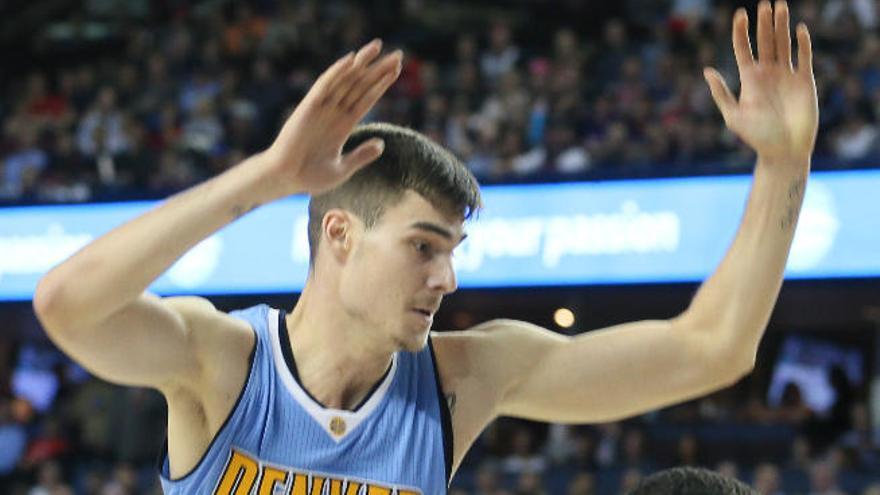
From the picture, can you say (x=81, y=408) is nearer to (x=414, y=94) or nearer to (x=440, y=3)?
(x=414, y=94)

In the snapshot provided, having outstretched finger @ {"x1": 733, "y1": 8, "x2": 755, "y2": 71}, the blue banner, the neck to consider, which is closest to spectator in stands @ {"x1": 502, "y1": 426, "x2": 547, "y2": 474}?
the blue banner

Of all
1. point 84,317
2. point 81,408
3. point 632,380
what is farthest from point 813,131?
point 81,408

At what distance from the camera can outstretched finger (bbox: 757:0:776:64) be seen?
3.03 meters

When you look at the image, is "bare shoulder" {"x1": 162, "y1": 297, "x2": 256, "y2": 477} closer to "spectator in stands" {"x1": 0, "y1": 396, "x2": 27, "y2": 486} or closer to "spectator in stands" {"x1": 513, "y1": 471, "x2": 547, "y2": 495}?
"spectator in stands" {"x1": 513, "y1": 471, "x2": 547, "y2": 495}

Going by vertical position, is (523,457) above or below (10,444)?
above

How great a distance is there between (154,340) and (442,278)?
1.90ft

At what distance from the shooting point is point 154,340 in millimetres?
3016

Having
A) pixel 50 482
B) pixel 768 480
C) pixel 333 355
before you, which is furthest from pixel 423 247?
pixel 50 482

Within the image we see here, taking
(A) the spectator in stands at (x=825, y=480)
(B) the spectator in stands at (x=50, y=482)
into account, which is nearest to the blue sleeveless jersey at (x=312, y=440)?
(A) the spectator in stands at (x=825, y=480)

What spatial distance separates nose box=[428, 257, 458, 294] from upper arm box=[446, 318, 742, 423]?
399 mm

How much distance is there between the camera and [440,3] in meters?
19.3

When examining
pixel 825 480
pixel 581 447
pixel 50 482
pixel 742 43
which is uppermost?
pixel 742 43

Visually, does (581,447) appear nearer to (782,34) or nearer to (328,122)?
(782,34)

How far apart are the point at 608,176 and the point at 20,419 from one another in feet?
21.6
